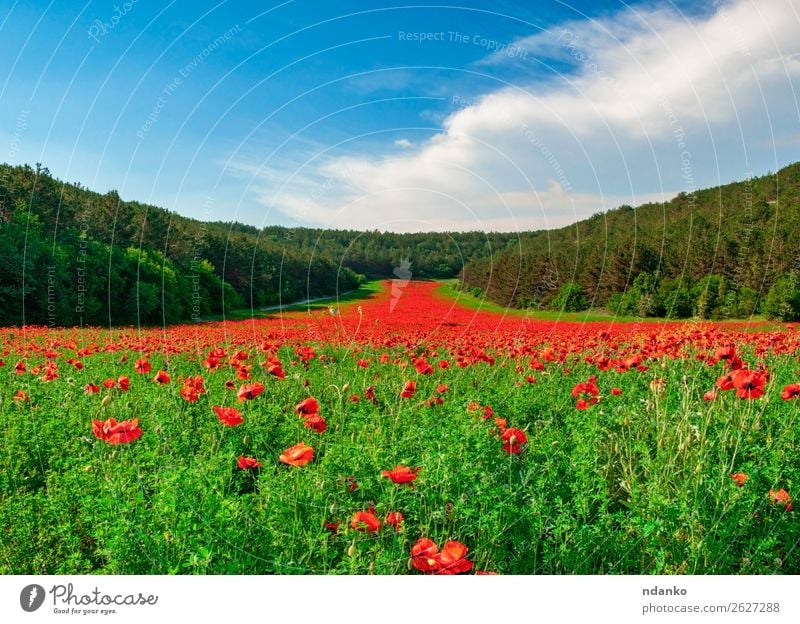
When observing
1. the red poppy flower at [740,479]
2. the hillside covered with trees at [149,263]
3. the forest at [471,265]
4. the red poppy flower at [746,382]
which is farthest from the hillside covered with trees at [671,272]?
the red poppy flower at [740,479]

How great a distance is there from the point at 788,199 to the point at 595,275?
10.1 m

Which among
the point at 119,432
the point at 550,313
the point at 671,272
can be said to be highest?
the point at 671,272

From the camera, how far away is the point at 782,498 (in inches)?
114

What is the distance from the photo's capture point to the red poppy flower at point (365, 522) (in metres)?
2.38

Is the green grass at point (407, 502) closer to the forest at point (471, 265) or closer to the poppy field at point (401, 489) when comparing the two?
the poppy field at point (401, 489)

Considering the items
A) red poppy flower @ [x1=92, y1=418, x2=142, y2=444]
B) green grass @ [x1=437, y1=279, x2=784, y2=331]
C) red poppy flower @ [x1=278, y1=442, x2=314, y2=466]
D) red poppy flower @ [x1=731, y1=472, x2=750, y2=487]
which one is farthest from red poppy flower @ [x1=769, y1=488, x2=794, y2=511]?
green grass @ [x1=437, y1=279, x2=784, y2=331]

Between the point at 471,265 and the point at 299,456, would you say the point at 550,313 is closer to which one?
the point at 471,265

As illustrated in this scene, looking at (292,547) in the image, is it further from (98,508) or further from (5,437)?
(5,437)

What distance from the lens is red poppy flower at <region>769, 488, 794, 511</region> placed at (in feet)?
9.48

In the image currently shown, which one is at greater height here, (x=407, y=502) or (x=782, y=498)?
(x=782, y=498)

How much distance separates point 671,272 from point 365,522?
16796mm

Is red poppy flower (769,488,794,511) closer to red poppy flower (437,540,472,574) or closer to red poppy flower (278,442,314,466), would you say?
red poppy flower (437,540,472,574)

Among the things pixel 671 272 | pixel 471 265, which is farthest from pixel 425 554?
pixel 671 272
